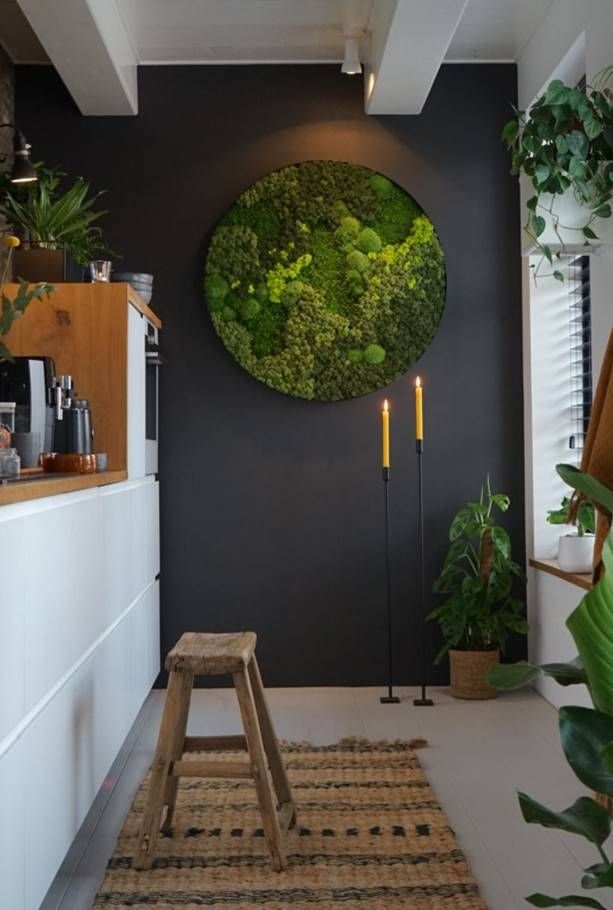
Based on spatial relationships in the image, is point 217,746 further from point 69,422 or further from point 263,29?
point 263,29

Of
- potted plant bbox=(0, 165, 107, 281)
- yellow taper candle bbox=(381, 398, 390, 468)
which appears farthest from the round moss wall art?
potted plant bbox=(0, 165, 107, 281)

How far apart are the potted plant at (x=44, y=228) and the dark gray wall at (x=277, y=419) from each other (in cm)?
73

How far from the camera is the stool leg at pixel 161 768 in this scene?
8.25 feet

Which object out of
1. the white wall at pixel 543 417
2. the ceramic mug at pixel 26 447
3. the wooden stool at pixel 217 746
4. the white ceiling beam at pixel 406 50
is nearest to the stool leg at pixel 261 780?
the wooden stool at pixel 217 746

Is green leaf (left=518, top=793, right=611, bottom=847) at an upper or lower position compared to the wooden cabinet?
lower

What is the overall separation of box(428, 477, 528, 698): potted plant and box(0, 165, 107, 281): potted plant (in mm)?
1794

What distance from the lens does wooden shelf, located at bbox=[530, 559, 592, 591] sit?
361cm

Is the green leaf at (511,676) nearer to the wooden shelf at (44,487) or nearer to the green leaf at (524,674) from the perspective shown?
the green leaf at (524,674)

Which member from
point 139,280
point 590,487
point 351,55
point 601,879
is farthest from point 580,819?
point 351,55

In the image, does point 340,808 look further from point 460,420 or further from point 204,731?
point 460,420

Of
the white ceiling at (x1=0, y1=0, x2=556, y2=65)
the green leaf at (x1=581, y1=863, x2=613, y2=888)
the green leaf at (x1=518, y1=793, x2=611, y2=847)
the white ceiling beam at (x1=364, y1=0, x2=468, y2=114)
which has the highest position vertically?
the white ceiling at (x1=0, y1=0, x2=556, y2=65)

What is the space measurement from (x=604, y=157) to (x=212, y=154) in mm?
1868

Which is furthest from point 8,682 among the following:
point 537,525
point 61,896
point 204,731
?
point 537,525

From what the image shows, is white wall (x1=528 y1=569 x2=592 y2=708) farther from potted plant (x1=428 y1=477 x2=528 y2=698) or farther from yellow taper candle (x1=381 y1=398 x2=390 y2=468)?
yellow taper candle (x1=381 y1=398 x2=390 y2=468)
